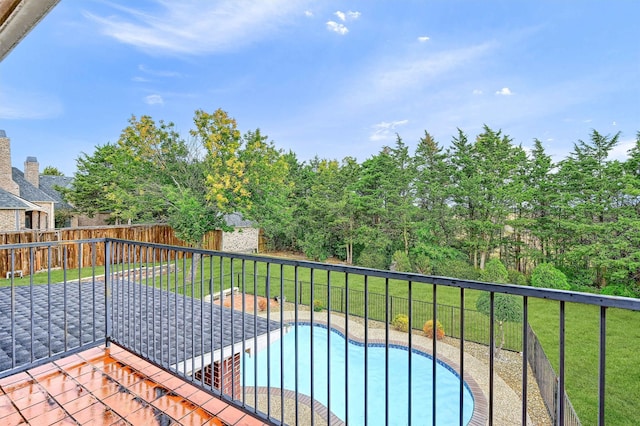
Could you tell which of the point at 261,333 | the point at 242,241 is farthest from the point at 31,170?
the point at 261,333

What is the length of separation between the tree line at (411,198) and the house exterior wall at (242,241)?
1.48 m

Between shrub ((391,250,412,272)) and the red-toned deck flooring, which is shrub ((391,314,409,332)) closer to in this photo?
shrub ((391,250,412,272))

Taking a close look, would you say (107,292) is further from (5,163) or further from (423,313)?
(5,163)

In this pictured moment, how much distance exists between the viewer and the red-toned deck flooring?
1831 millimetres

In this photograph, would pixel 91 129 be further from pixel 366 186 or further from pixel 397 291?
pixel 397 291

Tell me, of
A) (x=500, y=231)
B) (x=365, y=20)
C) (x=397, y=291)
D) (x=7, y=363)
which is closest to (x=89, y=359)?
(x=7, y=363)

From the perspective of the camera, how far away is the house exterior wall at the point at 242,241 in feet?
58.5

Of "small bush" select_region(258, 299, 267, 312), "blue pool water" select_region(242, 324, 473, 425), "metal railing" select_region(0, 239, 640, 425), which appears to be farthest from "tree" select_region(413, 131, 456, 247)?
"small bush" select_region(258, 299, 267, 312)

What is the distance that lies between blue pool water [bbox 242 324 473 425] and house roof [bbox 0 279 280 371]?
9.47 feet

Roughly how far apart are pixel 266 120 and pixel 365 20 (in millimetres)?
6620

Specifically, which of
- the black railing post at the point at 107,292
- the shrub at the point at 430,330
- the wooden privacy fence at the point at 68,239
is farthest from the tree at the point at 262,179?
the black railing post at the point at 107,292

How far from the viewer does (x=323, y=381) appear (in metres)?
7.79

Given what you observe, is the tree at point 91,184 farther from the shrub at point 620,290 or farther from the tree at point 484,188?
the shrub at point 620,290

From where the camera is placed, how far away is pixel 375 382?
24.9ft
